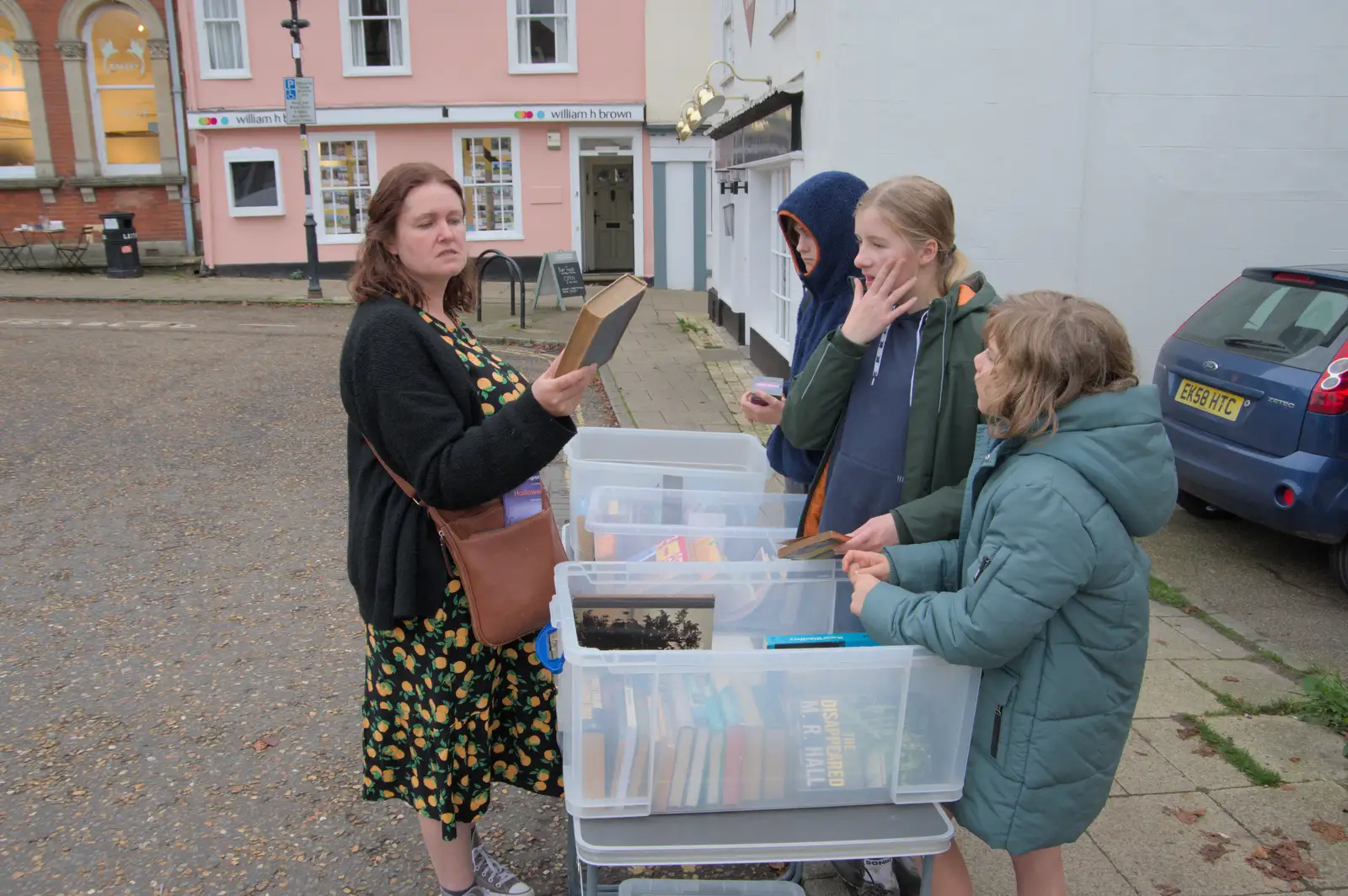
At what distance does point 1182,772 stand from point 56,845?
139 inches

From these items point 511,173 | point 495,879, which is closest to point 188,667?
point 495,879

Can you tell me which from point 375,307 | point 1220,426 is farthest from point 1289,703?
point 375,307

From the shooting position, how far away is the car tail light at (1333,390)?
4742 millimetres

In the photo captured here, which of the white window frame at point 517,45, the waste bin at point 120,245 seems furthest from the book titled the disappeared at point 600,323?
the waste bin at point 120,245

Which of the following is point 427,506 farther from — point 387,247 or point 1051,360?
point 1051,360

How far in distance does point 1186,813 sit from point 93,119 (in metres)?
23.0

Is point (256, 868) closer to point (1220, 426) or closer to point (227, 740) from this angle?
point (227, 740)

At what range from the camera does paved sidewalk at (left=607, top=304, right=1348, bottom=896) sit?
9.48ft

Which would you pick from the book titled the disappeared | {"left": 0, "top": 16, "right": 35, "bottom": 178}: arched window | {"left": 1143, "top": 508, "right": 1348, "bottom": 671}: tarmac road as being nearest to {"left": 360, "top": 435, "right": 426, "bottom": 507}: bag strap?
the book titled the disappeared

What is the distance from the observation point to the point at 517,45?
1866 cm

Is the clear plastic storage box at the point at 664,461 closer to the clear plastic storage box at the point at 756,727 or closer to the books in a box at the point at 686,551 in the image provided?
the books in a box at the point at 686,551

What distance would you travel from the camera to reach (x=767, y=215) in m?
11.1

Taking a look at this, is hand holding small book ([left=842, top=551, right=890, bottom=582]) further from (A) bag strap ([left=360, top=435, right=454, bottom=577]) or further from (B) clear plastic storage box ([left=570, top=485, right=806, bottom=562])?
(A) bag strap ([left=360, top=435, right=454, bottom=577])

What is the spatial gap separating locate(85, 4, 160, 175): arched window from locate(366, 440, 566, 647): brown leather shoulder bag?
2150cm
